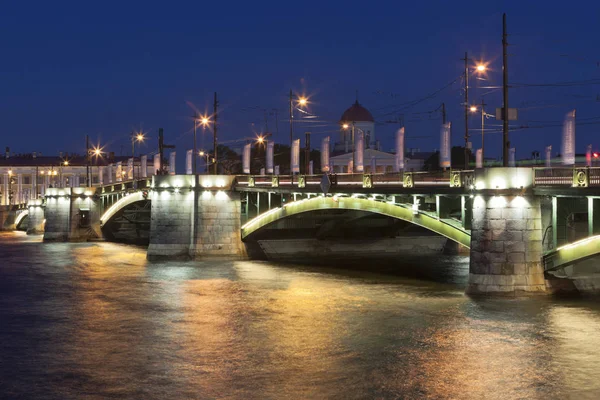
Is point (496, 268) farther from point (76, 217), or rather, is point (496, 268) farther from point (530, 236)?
point (76, 217)

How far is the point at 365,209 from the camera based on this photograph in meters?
39.7

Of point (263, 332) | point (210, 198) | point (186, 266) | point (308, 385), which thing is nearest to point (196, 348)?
point (263, 332)

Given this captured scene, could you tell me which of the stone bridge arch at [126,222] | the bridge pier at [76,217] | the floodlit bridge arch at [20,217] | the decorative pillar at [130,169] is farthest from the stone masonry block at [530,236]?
the floodlit bridge arch at [20,217]

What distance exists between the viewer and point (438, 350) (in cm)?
2316

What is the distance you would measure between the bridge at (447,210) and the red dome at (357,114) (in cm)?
6667

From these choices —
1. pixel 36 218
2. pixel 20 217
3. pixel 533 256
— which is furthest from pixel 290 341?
pixel 20 217

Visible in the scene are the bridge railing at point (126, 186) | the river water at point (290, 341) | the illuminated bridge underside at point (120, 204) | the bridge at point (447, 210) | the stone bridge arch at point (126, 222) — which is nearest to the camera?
the river water at point (290, 341)

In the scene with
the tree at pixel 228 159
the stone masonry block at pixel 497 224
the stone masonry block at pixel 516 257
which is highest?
the tree at pixel 228 159

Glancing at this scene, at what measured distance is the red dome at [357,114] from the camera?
123m

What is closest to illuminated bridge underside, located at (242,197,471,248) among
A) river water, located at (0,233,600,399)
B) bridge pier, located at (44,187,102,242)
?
river water, located at (0,233,600,399)

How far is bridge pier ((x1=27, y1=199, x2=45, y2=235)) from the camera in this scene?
103125 mm

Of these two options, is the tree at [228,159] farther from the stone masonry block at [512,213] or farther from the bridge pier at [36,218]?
the stone masonry block at [512,213]

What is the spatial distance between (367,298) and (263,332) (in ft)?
27.6

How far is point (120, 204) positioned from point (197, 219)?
831 inches
